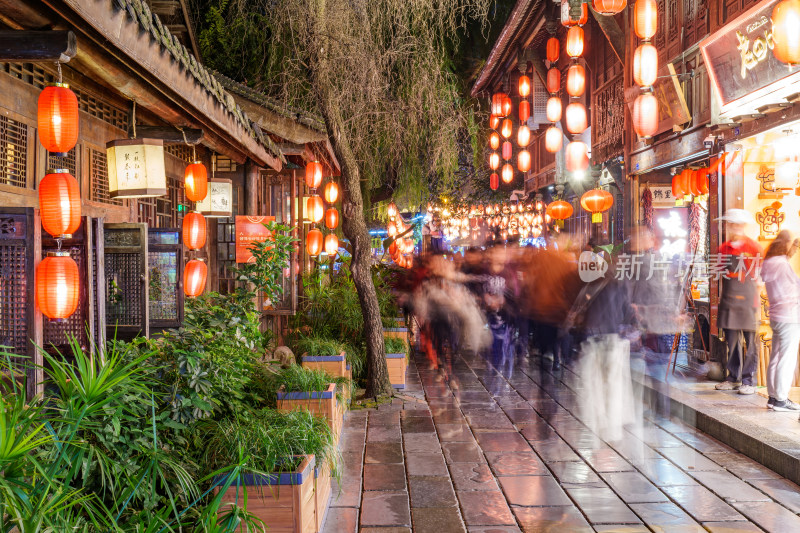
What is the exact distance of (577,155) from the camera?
13609 mm

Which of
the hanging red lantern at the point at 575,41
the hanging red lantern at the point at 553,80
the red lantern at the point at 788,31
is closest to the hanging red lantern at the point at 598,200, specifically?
the hanging red lantern at the point at 575,41

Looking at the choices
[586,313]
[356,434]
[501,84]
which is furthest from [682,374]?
[501,84]

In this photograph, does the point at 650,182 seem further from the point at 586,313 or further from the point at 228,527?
the point at 228,527

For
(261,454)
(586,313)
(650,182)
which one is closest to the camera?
(261,454)

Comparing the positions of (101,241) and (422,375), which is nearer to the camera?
(101,241)

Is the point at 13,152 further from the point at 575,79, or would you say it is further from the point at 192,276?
→ the point at 575,79

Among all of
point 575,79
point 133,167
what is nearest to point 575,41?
point 575,79

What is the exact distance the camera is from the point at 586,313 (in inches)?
514

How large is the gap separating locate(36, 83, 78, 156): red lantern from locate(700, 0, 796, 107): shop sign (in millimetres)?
7835

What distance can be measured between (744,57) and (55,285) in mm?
9064

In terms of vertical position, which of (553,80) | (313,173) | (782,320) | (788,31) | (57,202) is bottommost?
(782,320)

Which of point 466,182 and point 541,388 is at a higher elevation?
point 466,182

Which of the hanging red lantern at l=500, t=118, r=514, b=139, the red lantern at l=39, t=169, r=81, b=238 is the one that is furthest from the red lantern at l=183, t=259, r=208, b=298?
the hanging red lantern at l=500, t=118, r=514, b=139

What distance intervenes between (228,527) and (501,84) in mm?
22970
